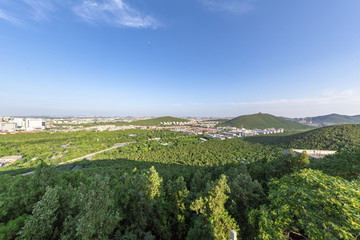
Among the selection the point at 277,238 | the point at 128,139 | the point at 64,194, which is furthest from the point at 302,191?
the point at 128,139

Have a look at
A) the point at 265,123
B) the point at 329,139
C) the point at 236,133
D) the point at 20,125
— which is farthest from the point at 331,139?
the point at 20,125

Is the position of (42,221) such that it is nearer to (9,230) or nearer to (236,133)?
(9,230)

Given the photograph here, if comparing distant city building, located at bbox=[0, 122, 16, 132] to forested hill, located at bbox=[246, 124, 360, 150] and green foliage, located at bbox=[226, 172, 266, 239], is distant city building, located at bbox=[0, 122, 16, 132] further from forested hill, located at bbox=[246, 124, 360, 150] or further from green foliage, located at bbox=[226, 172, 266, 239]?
forested hill, located at bbox=[246, 124, 360, 150]

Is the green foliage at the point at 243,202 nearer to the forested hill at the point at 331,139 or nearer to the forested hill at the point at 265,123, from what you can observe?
the forested hill at the point at 331,139

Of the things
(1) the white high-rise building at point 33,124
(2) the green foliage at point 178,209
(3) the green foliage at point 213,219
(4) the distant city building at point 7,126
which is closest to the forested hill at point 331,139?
(2) the green foliage at point 178,209

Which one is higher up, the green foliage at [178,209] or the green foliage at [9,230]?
the green foliage at [9,230]

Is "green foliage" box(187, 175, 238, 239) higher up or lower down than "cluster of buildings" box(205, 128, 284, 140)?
higher up

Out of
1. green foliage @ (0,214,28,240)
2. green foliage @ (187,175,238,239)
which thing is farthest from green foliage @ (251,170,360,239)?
green foliage @ (0,214,28,240)

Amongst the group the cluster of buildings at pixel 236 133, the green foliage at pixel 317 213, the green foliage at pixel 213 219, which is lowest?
the cluster of buildings at pixel 236 133
